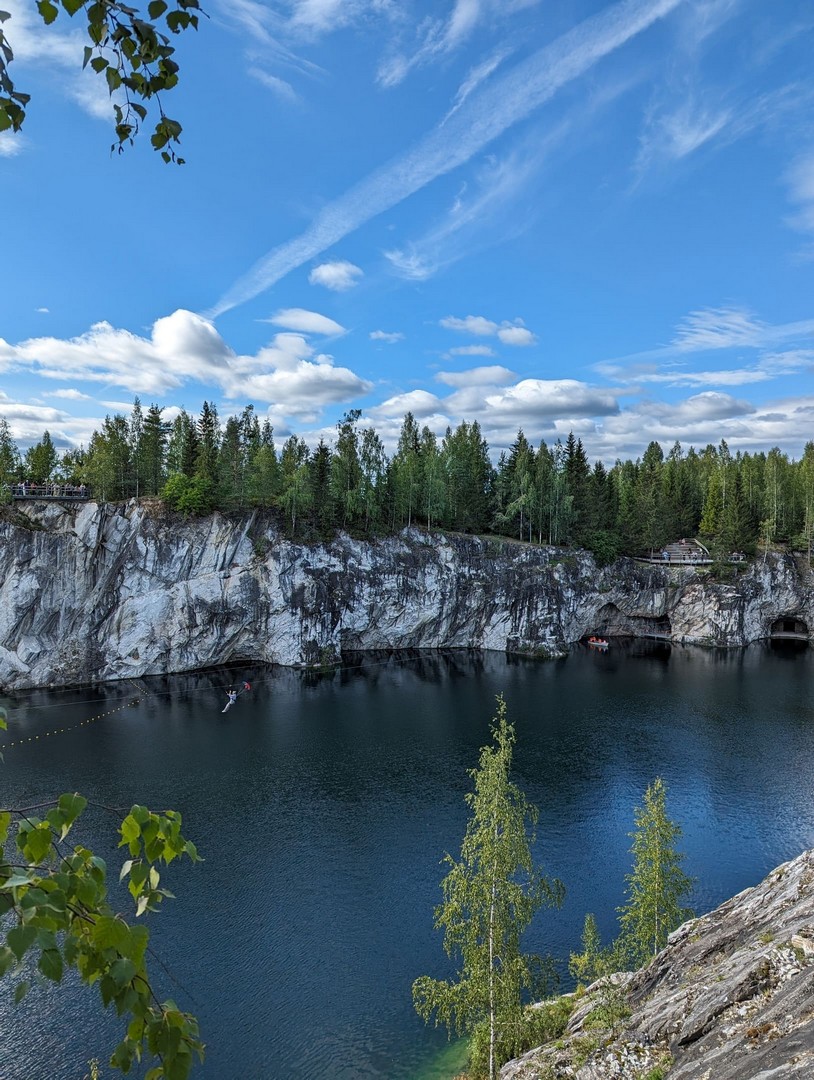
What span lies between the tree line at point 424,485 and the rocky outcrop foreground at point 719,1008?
53296 millimetres

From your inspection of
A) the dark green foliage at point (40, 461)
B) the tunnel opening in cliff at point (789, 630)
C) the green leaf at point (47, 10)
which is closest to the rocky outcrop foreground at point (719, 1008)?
the green leaf at point (47, 10)

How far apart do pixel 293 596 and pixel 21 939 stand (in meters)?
60.7

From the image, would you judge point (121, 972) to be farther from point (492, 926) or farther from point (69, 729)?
point (69, 729)

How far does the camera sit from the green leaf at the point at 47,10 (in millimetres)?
2564

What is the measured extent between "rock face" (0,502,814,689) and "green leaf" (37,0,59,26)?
190ft

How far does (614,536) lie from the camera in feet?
266

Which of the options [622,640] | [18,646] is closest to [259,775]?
[18,646]

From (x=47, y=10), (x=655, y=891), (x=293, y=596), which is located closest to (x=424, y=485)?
(x=293, y=596)

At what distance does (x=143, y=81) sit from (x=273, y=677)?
58717 millimetres

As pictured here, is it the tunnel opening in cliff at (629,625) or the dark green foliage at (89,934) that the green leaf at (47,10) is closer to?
the dark green foliage at (89,934)

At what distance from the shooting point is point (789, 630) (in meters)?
84.3

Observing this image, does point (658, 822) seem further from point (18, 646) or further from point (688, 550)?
point (688, 550)

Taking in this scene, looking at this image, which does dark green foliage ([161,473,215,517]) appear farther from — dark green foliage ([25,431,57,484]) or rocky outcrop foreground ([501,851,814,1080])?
rocky outcrop foreground ([501,851,814,1080])

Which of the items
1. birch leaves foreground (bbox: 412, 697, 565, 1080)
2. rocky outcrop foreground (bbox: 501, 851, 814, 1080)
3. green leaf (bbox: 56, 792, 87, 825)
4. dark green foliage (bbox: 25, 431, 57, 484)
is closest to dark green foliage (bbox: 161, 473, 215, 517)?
dark green foliage (bbox: 25, 431, 57, 484)
